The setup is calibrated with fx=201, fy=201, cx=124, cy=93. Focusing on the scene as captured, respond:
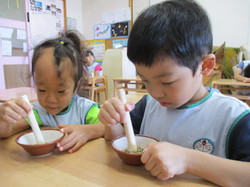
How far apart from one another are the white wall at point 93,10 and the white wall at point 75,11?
103 mm

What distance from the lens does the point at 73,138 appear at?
0.65 m

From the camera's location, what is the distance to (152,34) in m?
0.55

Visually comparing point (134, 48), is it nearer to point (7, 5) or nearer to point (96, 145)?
point (96, 145)

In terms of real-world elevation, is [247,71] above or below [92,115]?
above

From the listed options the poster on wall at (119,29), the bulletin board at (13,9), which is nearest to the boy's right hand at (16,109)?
the bulletin board at (13,9)

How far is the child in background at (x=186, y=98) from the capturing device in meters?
0.47

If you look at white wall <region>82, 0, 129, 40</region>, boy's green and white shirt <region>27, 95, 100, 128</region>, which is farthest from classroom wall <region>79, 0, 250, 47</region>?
boy's green and white shirt <region>27, 95, 100, 128</region>

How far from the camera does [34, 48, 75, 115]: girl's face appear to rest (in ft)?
2.71

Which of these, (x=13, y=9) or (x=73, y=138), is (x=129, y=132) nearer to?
(x=73, y=138)

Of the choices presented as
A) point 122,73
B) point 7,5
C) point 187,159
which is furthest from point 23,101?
point 7,5

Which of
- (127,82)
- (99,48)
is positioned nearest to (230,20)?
(127,82)

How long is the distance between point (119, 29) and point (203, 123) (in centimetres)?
450

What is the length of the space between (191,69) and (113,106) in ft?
0.83

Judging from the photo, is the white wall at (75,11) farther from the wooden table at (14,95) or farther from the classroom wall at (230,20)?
the wooden table at (14,95)
